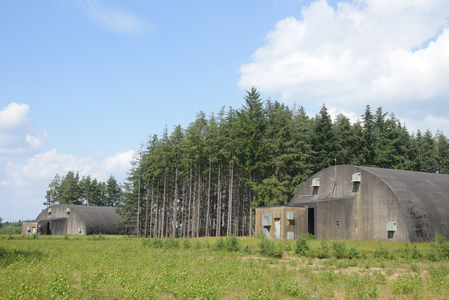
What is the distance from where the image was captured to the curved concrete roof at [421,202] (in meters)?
29.2

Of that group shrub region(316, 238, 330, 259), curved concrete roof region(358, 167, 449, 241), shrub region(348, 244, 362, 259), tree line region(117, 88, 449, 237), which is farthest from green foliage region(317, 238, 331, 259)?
tree line region(117, 88, 449, 237)

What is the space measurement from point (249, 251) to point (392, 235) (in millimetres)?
13274

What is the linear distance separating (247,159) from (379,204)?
23.1 meters

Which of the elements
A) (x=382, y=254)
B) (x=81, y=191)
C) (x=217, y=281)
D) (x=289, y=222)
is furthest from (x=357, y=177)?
(x=81, y=191)

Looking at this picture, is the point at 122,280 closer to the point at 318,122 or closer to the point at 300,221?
the point at 300,221

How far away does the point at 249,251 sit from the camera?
81.8ft

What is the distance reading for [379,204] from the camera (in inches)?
1238

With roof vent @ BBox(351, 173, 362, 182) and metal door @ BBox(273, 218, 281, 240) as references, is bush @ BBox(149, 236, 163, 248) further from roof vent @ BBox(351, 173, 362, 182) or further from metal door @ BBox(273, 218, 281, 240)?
roof vent @ BBox(351, 173, 362, 182)

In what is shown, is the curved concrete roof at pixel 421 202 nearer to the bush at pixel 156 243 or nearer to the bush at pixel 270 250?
the bush at pixel 270 250

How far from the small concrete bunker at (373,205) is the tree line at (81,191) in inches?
3105

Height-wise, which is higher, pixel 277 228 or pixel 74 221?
pixel 277 228

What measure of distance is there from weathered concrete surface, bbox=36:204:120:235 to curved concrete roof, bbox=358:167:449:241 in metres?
54.4

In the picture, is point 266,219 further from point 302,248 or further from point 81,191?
point 81,191

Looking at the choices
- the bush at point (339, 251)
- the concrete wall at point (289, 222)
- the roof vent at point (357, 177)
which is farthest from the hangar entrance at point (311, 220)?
the bush at point (339, 251)
